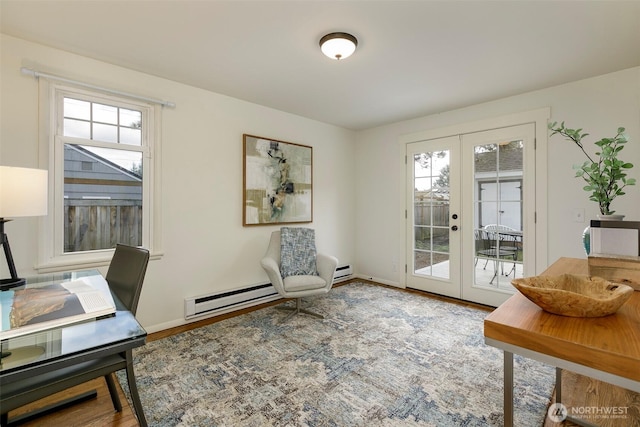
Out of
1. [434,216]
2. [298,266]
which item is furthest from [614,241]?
[298,266]

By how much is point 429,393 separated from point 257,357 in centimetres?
126

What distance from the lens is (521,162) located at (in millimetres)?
3170

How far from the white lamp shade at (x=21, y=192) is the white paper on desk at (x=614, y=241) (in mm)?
3053

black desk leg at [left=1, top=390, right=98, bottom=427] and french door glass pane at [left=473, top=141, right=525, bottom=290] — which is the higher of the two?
french door glass pane at [left=473, top=141, right=525, bottom=290]

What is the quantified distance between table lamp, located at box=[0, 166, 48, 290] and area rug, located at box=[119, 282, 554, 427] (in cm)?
117

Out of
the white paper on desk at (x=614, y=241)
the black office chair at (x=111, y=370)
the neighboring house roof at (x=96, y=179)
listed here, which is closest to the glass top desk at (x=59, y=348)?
the black office chair at (x=111, y=370)

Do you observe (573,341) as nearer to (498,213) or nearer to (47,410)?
(47,410)

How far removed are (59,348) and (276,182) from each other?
2791 millimetres

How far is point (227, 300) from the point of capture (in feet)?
Answer: 10.4

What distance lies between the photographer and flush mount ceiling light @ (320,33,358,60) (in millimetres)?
2027

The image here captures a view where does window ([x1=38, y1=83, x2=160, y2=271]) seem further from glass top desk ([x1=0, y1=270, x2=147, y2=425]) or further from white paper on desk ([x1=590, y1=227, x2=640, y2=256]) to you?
white paper on desk ([x1=590, y1=227, x2=640, y2=256])

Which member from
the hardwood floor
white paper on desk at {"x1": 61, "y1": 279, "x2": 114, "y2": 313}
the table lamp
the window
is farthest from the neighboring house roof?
the hardwood floor

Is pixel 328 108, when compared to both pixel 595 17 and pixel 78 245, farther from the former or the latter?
pixel 78 245

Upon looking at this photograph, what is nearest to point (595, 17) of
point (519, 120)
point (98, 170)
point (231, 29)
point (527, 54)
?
point (527, 54)
